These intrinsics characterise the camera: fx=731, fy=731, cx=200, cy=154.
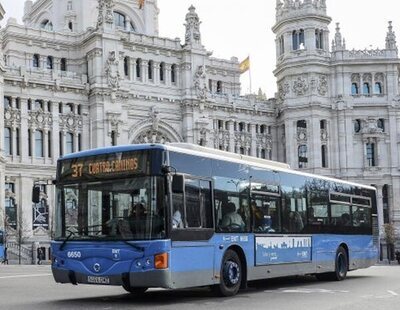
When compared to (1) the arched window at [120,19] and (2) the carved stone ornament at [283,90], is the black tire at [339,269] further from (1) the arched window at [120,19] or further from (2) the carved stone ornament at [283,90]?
(1) the arched window at [120,19]

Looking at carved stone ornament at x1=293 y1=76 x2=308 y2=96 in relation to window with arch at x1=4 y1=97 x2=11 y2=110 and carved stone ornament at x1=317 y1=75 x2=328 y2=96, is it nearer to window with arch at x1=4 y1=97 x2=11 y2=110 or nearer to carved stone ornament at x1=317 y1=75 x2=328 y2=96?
carved stone ornament at x1=317 y1=75 x2=328 y2=96

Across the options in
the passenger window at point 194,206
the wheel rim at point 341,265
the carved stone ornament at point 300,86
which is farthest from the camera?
the carved stone ornament at point 300,86

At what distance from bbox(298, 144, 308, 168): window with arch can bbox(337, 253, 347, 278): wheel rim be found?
177ft

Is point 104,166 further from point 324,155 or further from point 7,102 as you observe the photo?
point 324,155

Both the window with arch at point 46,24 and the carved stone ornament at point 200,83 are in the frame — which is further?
the window with arch at point 46,24

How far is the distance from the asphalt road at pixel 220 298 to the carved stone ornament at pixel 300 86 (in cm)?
5687

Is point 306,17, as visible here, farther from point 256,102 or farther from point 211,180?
point 211,180

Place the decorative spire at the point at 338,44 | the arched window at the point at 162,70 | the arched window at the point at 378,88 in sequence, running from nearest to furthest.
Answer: the arched window at the point at 162,70 < the arched window at the point at 378,88 < the decorative spire at the point at 338,44

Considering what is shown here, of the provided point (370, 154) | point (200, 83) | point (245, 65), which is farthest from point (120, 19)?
point (370, 154)

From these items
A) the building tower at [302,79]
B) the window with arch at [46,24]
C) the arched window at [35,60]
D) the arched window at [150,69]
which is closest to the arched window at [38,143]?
the arched window at [35,60]

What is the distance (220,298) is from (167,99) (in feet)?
178

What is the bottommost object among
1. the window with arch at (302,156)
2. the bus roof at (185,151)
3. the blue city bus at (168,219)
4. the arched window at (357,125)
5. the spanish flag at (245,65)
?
the blue city bus at (168,219)

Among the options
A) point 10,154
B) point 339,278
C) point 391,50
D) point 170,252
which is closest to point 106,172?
point 170,252

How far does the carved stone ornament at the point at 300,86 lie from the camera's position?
76500 mm
